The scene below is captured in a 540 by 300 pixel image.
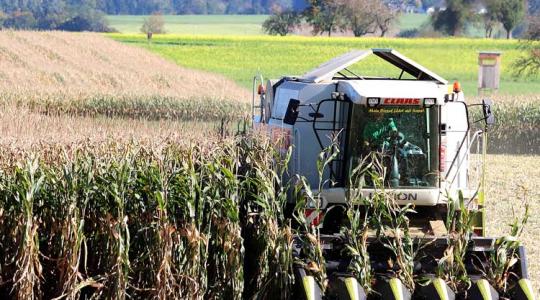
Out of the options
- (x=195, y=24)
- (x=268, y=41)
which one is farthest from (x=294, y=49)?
(x=195, y=24)

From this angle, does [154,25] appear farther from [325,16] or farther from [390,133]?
[390,133]

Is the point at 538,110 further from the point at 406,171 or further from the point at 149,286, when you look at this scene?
the point at 149,286

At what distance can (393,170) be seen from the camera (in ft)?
29.7

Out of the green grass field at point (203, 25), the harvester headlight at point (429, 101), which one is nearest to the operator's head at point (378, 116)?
the harvester headlight at point (429, 101)

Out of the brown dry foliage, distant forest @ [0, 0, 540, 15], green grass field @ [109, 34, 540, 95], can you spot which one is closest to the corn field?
the brown dry foliage

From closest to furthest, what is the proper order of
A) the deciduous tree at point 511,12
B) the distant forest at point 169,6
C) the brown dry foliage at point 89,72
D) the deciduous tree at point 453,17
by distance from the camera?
the brown dry foliage at point 89,72 < the deciduous tree at point 453,17 < the deciduous tree at point 511,12 < the distant forest at point 169,6

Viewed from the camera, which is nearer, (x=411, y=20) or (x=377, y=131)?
(x=377, y=131)

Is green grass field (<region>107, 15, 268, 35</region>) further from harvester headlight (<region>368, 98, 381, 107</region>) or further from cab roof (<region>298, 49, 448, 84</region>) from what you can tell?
harvester headlight (<region>368, 98, 381, 107</region>)

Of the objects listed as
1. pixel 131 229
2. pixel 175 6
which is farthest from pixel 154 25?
pixel 131 229

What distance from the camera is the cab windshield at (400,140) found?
9.09 metres

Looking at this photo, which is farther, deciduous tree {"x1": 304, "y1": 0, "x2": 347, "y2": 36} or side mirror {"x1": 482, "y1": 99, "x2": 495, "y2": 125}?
deciduous tree {"x1": 304, "y1": 0, "x2": 347, "y2": 36}

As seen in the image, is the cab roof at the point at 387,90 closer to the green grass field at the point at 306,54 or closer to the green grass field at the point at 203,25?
the green grass field at the point at 306,54

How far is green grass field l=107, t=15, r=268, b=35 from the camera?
6563cm

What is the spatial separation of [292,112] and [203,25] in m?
64.7
